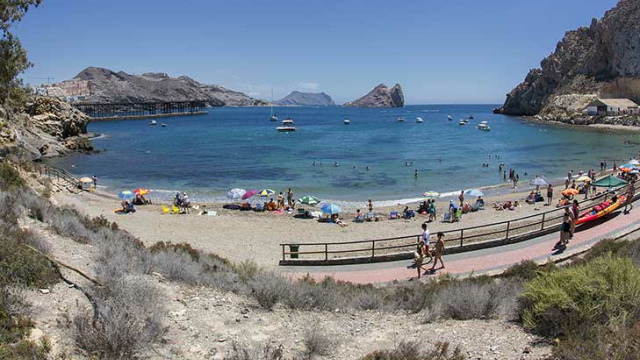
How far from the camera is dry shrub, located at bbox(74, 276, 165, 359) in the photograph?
557 centimetres

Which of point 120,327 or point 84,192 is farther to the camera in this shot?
point 84,192

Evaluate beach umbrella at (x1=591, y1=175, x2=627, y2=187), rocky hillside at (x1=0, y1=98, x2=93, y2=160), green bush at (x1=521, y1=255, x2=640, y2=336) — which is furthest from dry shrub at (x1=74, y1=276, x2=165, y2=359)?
rocky hillside at (x1=0, y1=98, x2=93, y2=160)

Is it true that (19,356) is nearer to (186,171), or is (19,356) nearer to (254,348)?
(254,348)

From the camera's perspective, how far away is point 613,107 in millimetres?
91562

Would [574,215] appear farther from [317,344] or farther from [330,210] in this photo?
[317,344]

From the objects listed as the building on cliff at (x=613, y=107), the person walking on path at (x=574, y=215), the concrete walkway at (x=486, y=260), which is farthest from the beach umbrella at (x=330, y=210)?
the building on cliff at (x=613, y=107)

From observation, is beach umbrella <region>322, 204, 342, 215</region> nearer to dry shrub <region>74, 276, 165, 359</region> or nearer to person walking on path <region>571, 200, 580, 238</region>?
person walking on path <region>571, 200, 580, 238</region>

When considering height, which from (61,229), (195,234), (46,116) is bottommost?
(195,234)

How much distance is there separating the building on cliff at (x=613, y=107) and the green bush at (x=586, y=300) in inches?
3897

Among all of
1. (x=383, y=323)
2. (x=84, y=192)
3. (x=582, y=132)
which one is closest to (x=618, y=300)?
(x=383, y=323)

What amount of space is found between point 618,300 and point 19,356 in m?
7.35

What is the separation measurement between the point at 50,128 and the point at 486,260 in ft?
200

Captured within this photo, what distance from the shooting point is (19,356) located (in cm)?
483

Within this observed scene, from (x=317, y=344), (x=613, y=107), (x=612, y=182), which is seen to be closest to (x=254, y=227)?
(x=317, y=344)
